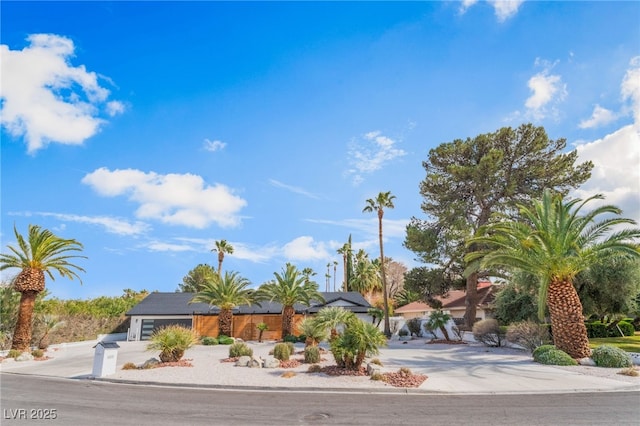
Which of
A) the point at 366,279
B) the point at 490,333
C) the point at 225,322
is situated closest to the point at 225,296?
the point at 225,322

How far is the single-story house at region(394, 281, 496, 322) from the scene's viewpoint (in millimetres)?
41844

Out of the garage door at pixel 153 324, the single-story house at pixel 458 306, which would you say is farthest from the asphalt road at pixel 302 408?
the single-story house at pixel 458 306

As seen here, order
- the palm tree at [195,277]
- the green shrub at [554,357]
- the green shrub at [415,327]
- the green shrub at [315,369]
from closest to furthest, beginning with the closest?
the green shrub at [315,369] → the green shrub at [554,357] → the green shrub at [415,327] → the palm tree at [195,277]

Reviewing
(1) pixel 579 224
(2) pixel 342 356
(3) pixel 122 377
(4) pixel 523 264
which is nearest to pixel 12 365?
(3) pixel 122 377

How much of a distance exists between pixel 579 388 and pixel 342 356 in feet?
29.1

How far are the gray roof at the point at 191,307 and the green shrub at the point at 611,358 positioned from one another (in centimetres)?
2459

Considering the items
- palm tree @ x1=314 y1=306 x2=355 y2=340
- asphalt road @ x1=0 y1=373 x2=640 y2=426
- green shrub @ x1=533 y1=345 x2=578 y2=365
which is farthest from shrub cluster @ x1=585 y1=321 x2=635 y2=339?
palm tree @ x1=314 y1=306 x2=355 y2=340

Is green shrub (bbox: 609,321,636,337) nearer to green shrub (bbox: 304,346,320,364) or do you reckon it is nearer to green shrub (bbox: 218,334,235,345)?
green shrub (bbox: 304,346,320,364)

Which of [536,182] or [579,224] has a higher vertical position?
[536,182]

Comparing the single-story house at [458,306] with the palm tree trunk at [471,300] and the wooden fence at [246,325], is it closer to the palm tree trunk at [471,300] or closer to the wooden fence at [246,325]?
the palm tree trunk at [471,300]

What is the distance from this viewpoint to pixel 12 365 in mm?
22078

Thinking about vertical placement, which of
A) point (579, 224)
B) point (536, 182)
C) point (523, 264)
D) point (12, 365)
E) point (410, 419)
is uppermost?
point (536, 182)

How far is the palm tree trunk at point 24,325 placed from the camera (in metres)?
25.9

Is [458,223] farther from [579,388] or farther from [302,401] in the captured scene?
[302,401]
